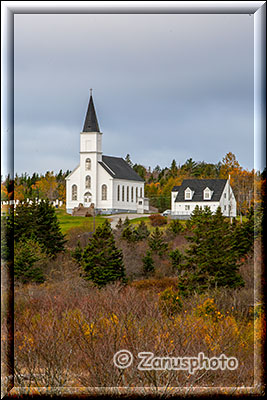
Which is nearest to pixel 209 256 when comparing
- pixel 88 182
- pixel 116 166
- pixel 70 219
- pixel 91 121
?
pixel 70 219

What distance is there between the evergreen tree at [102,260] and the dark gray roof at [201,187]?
130 inches

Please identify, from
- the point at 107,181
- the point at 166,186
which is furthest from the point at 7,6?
the point at 166,186

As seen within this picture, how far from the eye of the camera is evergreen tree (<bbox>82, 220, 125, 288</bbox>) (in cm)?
1598

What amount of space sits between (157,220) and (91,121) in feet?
23.6

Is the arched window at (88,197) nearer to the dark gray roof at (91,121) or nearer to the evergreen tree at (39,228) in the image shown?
the dark gray roof at (91,121)

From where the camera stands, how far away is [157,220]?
1505 cm

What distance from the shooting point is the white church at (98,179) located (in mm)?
8820

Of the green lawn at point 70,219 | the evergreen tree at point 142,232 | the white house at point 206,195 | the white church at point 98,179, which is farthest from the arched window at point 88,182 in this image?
the evergreen tree at point 142,232

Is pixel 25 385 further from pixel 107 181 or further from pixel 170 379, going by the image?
pixel 107 181

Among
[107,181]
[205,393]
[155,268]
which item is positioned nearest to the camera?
[205,393]

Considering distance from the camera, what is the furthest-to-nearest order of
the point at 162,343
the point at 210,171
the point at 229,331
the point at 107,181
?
the point at 210,171, the point at 107,181, the point at 229,331, the point at 162,343

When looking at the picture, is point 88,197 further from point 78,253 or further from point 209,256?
point 209,256

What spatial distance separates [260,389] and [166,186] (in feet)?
30.4

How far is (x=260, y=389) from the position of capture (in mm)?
3762
